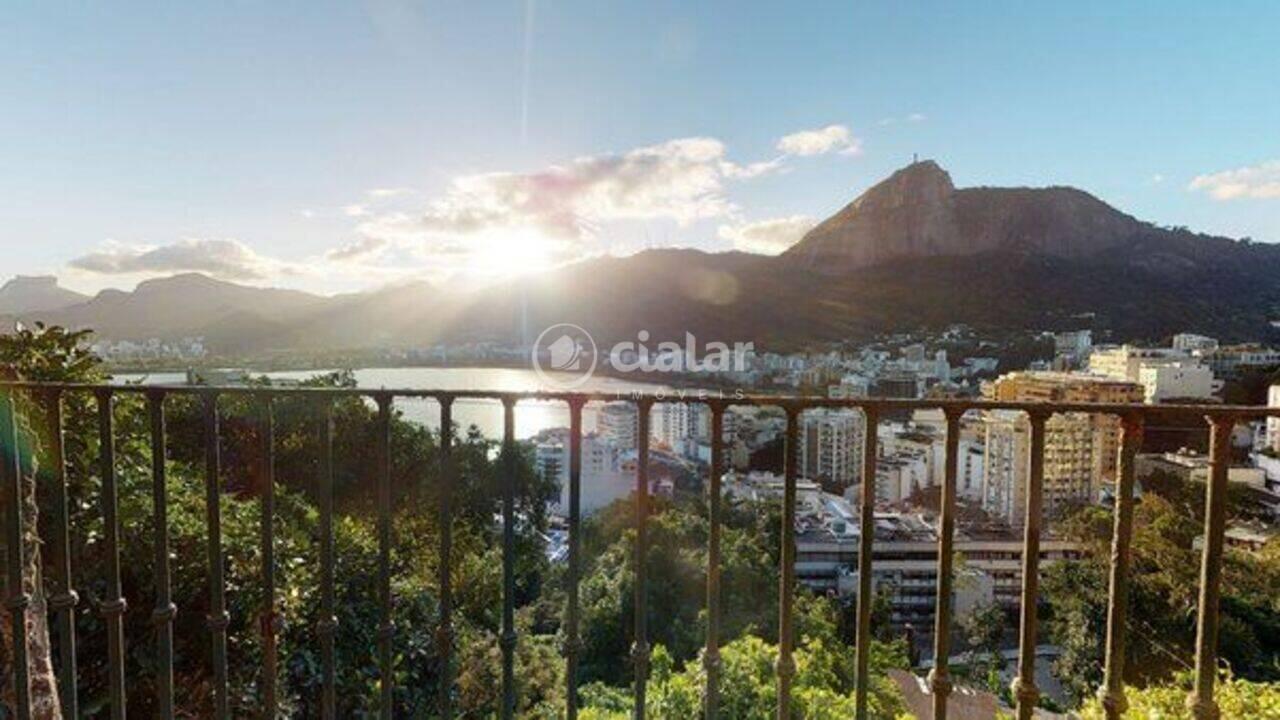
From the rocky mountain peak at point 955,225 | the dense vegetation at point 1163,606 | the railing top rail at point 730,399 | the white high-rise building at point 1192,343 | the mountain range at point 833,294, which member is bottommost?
the dense vegetation at point 1163,606

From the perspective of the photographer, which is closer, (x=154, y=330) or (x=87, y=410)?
(x=87, y=410)

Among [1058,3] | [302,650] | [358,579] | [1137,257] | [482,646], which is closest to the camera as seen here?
[302,650]

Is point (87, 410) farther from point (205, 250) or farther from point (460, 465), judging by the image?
point (205, 250)

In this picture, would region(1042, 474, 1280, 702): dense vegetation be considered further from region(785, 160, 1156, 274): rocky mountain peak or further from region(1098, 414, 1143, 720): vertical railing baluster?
region(785, 160, 1156, 274): rocky mountain peak

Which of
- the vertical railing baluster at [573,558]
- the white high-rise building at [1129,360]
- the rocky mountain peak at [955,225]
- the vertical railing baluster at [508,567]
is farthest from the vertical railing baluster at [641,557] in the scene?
the rocky mountain peak at [955,225]

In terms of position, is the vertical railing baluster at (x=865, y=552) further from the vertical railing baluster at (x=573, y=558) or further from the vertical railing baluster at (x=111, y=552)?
the vertical railing baluster at (x=111, y=552)

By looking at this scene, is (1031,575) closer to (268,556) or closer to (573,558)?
(573,558)

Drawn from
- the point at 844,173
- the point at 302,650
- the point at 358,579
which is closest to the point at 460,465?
the point at 358,579
